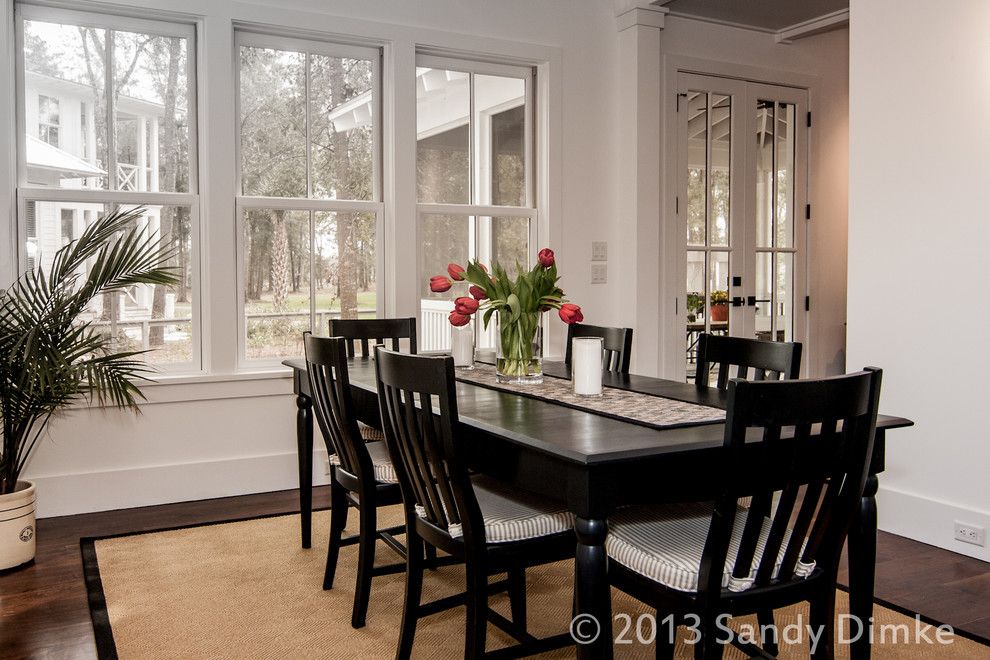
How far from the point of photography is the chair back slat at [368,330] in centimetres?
373

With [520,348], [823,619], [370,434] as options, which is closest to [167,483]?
[370,434]

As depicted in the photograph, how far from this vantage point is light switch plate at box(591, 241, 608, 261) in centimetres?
510

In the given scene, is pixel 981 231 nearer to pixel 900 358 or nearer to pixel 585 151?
pixel 900 358

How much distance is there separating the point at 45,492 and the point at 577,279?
9.78ft

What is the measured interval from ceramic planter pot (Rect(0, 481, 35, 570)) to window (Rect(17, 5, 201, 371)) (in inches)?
41.1

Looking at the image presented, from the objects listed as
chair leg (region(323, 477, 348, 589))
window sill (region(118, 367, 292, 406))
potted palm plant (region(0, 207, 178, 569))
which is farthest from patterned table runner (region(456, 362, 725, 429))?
window sill (region(118, 367, 292, 406))

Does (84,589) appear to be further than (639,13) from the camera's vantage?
No

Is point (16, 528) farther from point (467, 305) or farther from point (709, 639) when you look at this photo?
point (709, 639)

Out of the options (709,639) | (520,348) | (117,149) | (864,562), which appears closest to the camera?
(709,639)

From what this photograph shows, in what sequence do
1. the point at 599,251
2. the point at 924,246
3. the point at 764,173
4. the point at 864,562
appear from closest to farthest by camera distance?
the point at 864,562 → the point at 924,246 → the point at 599,251 → the point at 764,173

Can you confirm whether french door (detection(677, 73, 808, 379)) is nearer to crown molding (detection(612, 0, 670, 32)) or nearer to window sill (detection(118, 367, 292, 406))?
crown molding (detection(612, 0, 670, 32))

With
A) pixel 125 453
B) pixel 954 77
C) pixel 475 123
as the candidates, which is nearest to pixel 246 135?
pixel 475 123

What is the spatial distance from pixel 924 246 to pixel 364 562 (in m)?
2.55

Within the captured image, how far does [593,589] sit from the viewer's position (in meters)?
1.77
